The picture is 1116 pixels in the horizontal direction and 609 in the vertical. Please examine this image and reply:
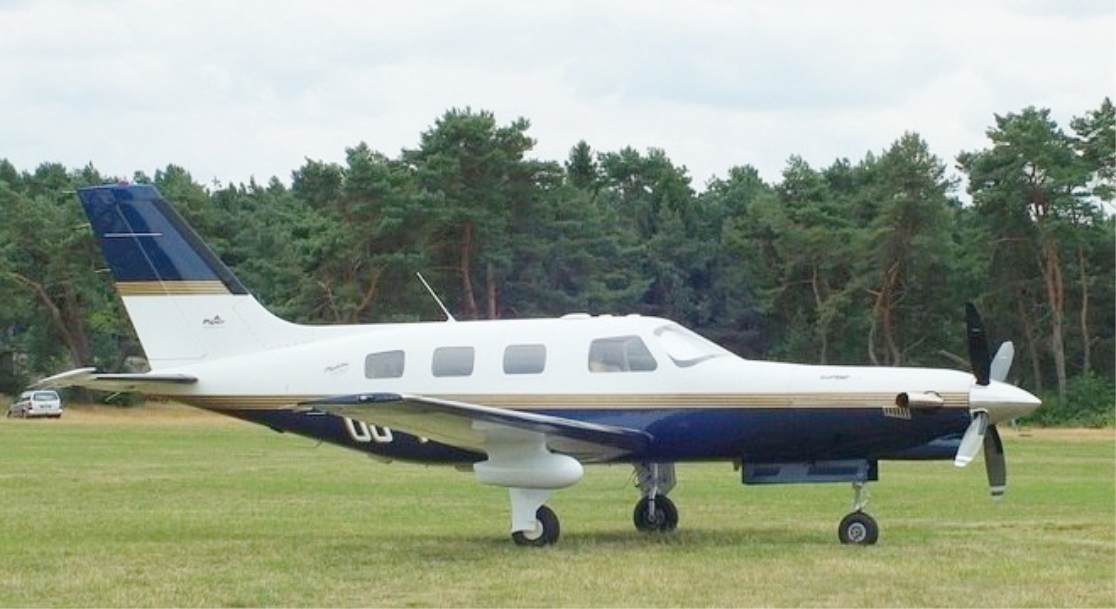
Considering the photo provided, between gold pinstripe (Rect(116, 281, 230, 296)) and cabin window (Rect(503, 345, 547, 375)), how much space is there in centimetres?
357

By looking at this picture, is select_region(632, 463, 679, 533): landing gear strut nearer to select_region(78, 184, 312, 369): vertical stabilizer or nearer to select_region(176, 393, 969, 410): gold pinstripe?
select_region(176, 393, 969, 410): gold pinstripe

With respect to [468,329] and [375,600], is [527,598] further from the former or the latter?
[468,329]

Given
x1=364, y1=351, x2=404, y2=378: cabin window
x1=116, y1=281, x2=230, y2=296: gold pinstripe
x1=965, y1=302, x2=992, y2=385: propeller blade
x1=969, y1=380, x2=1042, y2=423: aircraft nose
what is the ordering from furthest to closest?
x1=116, y1=281, x2=230, y2=296: gold pinstripe → x1=364, y1=351, x2=404, y2=378: cabin window → x1=965, y1=302, x2=992, y2=385: propeller blade → x1=969, y1=380, x2=1042, y2=423: aircraft nose

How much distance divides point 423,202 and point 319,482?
43654 millimetres

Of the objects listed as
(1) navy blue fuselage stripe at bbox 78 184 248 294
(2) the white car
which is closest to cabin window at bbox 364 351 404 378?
(1) navy blue fuselage stripe at bbox 78 184 248 294

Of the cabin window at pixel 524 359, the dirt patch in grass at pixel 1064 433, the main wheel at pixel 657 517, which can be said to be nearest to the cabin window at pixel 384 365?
the cabin window at pixel 524 359

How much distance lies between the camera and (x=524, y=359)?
17266mm

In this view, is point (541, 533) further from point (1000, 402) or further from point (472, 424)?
point (1000, 402)

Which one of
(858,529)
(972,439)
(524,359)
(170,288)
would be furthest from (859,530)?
(170,288)

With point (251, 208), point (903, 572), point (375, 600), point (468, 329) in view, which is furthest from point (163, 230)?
point (251, 208)

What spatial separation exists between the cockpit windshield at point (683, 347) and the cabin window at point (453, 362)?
74.6 inches

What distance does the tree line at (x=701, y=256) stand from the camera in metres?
70.1

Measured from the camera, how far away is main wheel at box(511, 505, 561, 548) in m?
16.6

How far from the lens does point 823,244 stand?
3061 inches
